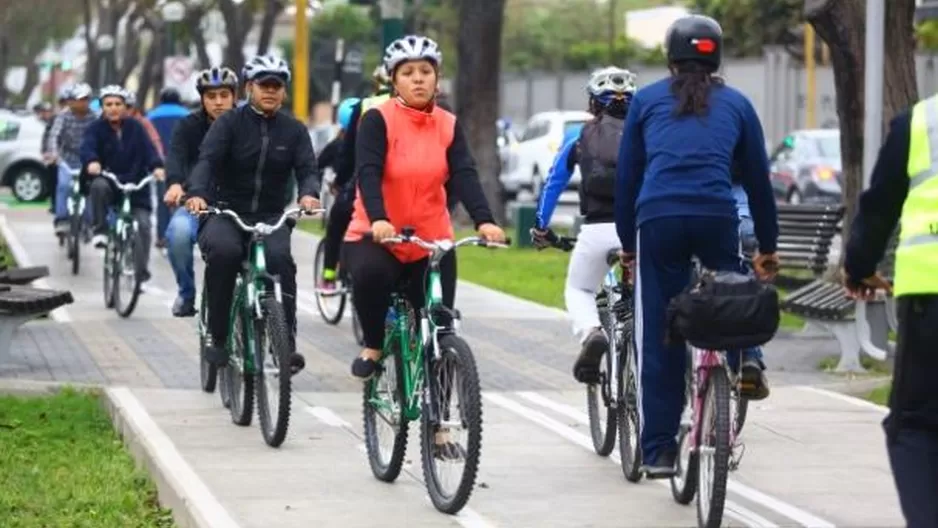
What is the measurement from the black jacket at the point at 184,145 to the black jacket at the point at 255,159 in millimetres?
944

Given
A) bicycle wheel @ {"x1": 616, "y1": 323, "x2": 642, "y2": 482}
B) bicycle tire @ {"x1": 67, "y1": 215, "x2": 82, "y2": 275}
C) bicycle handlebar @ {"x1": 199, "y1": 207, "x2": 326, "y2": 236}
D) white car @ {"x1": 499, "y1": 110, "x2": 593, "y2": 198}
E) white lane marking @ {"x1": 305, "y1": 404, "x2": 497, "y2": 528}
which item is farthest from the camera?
white car @ {"x1": 499, "y1": 110, "x2": 593, "y2": 198}

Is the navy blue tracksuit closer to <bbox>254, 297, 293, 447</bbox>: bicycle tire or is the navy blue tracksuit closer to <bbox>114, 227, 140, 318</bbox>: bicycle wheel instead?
<bbox>254, 297, 293, 447</bbox>: bicycle tire

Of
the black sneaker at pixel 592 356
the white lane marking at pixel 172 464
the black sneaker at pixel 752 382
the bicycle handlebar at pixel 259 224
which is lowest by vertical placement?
the white lane marking at pixel 172 464

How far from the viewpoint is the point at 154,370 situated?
14.0 metres

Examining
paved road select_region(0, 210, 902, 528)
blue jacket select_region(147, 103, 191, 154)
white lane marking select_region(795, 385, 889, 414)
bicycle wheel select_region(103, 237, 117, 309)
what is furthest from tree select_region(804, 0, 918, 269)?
blue jacket select_region(147, 103, 191, 154)

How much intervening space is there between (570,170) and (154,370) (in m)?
4.18

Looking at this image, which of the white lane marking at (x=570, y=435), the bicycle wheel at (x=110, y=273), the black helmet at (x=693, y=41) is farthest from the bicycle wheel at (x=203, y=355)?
the bicycle wheel at (x=110, y=273)

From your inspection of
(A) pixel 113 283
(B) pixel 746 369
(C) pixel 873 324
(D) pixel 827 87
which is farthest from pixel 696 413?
(D) pixel 827 87

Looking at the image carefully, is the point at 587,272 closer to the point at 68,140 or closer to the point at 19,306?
the point at 19,306

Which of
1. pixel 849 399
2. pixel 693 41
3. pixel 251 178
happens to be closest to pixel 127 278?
pixel 251 178

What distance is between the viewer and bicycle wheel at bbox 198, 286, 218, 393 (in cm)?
1205

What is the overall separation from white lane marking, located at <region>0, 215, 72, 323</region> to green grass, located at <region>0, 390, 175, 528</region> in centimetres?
433

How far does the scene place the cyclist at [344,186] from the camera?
13445mm

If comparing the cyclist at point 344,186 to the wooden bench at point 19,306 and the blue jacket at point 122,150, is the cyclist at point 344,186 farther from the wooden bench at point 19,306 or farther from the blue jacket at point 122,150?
the blue jacket at point 122,150
